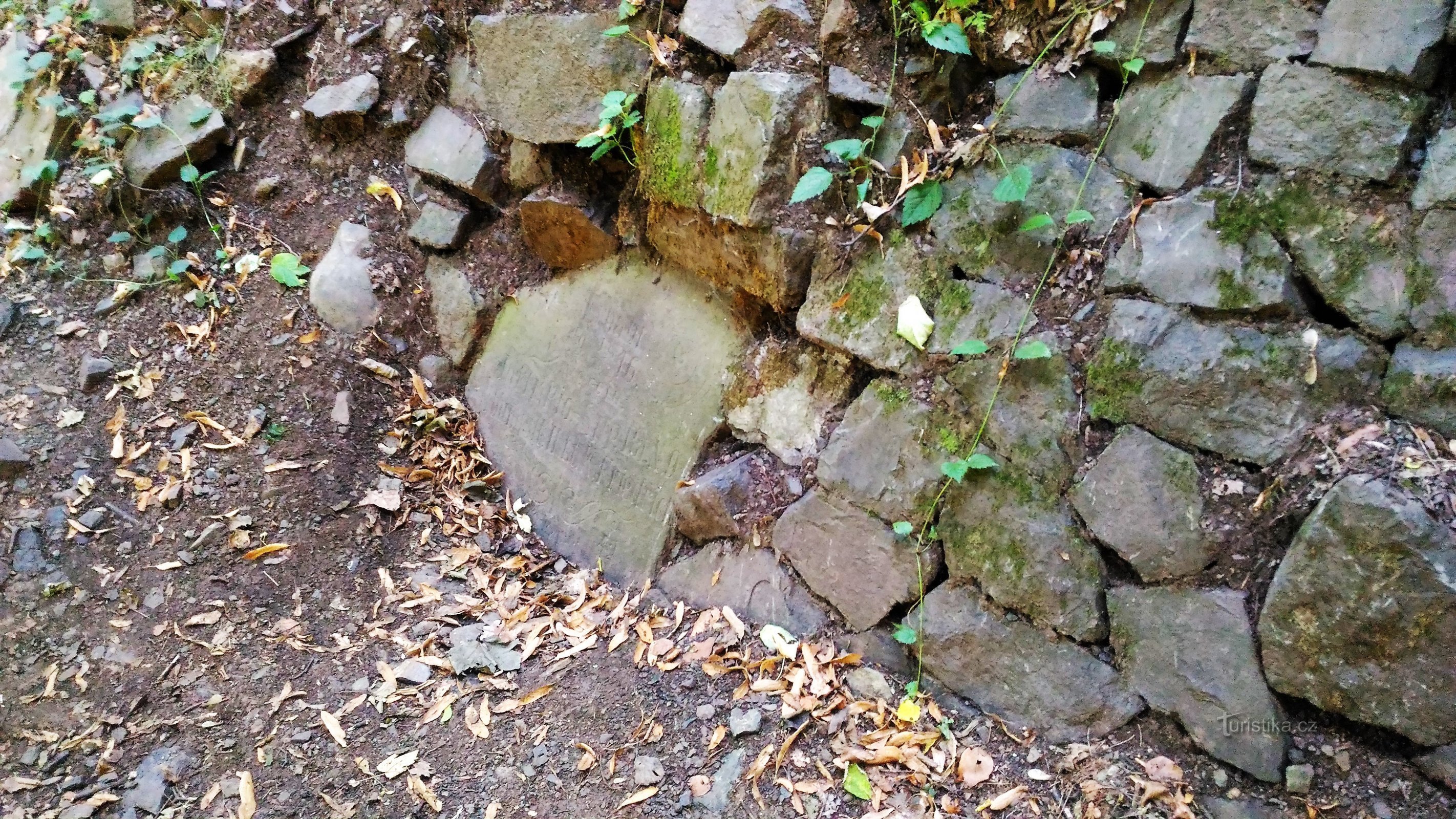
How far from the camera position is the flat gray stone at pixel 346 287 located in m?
3.50

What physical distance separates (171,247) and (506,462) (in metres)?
1.74

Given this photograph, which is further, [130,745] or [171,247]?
[171,247]

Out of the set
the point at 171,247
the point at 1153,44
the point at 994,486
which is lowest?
the point at 171,247

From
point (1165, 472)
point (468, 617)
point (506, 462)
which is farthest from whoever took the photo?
point (506, 462)

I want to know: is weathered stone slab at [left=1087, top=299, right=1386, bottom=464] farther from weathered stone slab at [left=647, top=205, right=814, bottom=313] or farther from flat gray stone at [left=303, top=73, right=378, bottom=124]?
flat gray stone at [left=303, top=73, right=378, bottom=124]

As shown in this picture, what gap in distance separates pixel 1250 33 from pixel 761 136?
130 centimetres

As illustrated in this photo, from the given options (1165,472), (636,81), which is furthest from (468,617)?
(1165,472)

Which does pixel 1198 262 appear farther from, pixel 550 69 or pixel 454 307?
pixel 454 307

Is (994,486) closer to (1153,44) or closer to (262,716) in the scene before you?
(1153,44)

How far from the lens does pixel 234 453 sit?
10.3 feet

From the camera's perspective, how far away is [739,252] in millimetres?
2809

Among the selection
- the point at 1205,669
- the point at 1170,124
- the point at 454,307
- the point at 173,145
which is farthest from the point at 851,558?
the point at 173,145

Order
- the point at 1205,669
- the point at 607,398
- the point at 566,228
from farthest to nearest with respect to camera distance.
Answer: the point at 566,228
the point at 607,398
the point at 1205,669

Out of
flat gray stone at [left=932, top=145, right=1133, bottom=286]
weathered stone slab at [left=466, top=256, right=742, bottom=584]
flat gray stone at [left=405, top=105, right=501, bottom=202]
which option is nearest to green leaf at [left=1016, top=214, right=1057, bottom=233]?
flat gray stone at [left=932, top=145, right=1133, bottom=286]
